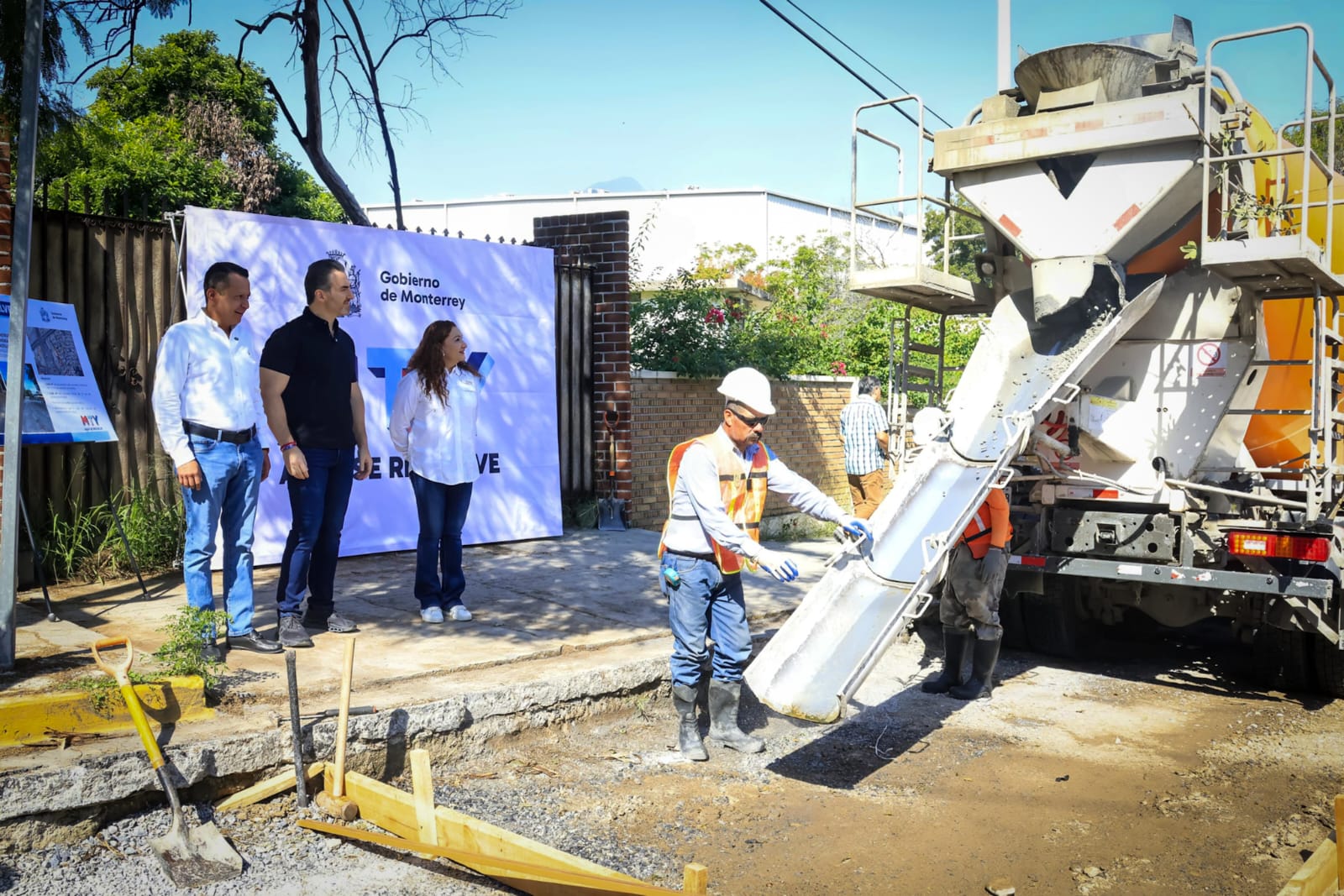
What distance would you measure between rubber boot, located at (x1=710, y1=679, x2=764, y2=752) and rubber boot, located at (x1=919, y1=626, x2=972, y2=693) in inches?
64.5

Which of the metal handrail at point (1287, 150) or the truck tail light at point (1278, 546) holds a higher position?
the metal handrail at point (1287, 150)

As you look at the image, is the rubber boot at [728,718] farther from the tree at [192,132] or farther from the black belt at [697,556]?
the tree at [192,132]

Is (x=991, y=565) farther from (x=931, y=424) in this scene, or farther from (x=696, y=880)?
(x=696, y=880)

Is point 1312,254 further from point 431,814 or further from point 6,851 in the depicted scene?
point 6,851

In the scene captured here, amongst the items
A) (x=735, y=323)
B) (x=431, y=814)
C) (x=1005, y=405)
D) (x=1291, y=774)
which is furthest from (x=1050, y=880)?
(x=735, y=323)

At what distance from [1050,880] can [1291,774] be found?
1949mm

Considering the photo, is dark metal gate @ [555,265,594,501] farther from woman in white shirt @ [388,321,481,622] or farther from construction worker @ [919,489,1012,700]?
construction worker @ [919,489,1012,700]

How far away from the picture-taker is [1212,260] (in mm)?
5707


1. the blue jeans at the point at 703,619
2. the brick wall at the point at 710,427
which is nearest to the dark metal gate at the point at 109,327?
the blue jeans at the point at 703,619

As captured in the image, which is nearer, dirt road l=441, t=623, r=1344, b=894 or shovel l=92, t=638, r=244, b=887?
shovel l=92, t=638, r=244, b=887

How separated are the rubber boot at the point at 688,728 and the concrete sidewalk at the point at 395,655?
1.82ft

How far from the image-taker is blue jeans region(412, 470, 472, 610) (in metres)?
6.58

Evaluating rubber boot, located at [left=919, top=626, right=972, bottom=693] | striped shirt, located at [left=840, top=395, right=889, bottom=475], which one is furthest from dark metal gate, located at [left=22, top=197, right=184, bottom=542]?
striped shirt, located at [left=840, top=395, right=889, bottom=475]

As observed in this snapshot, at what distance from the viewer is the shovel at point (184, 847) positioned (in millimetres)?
3754
